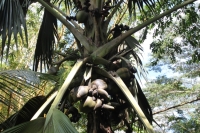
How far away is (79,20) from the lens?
3086mm

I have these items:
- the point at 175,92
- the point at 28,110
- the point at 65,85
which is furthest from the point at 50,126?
the point at 175,92

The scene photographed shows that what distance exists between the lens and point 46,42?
4.01m

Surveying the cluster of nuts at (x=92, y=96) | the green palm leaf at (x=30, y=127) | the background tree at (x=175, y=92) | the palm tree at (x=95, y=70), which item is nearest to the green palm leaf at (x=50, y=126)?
the green palm leaf at (x=30, y=127)

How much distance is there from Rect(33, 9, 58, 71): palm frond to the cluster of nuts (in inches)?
57.0

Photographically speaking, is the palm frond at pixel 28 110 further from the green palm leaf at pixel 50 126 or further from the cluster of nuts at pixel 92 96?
the green palm leaf at pixel 50 126

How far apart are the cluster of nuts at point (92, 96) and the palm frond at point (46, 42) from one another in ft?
4.75

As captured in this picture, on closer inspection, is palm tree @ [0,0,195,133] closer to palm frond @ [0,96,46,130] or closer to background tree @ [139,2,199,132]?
palm frond @ [0,96,46,130]

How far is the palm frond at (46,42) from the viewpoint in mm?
3959

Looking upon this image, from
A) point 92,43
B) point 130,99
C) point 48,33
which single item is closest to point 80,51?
point 92,43

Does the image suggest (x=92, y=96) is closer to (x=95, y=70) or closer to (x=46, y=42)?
(x=95, y=70)

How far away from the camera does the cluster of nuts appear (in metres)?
2.52

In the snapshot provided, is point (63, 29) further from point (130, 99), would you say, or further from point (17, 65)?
point (130, 99)

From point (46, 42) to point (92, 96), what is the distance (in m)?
1.68

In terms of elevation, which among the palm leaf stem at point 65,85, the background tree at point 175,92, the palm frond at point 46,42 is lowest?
the background tree at point 175,92
